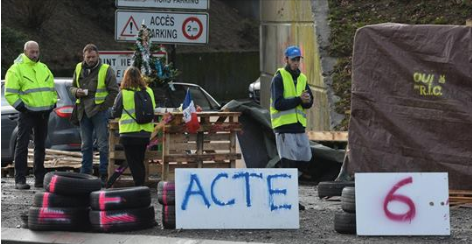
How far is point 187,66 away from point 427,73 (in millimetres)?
38085

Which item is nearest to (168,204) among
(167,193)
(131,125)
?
(167,193)

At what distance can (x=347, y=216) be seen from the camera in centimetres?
1191

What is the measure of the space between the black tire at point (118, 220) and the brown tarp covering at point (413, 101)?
12.7 ft

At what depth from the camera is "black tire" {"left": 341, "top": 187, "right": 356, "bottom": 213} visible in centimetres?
1185

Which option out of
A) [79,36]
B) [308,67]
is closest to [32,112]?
[308,67]

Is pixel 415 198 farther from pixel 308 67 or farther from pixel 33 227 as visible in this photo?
pixel 308 67

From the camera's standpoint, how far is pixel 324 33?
23.2 meters

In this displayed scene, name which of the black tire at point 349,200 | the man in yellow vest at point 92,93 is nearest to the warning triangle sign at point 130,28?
the man in yellow vest at point 92,93

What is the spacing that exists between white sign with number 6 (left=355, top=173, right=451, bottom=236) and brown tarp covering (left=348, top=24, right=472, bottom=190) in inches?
113

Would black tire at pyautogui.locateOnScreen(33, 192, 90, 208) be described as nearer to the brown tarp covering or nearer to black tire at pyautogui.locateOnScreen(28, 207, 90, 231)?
black tire at pyautogui.locateOnScreen(28, 207, 90, 231)

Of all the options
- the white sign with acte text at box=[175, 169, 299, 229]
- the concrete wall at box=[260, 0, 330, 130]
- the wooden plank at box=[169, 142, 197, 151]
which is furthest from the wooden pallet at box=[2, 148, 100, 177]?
the white sign with acte text at box=[175, 169, 299, 229]

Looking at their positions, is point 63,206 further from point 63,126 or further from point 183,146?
point 63,126

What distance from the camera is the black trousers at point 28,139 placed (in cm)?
1573

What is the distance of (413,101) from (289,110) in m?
1.79
